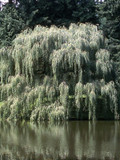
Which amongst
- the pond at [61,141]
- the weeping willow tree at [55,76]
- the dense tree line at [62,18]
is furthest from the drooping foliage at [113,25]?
the pond at [61,141]

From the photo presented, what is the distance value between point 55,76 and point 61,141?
4.89m

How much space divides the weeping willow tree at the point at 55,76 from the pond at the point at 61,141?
0.79 metres

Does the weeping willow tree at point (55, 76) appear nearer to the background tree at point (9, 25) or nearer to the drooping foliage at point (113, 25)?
the drooping foliage at point (113, 25)

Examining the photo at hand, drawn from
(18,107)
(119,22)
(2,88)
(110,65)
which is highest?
(119,22)

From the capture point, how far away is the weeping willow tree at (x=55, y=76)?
13.5m

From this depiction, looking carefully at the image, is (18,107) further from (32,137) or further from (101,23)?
(101,23)

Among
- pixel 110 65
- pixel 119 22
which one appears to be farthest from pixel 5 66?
pixel 119 22

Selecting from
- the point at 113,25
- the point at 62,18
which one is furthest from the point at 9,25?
the point at 113,25

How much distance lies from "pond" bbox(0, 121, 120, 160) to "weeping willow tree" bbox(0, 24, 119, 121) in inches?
31.2

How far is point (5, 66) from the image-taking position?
48.2 feet

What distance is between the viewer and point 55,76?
1382cm

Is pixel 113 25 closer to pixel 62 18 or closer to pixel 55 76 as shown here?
pixel 62 18

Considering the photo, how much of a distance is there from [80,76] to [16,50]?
11.7ft

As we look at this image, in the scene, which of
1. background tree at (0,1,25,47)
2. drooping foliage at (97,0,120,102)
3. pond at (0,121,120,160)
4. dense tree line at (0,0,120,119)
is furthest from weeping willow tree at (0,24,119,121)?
background tree at (0,1,25,47)
